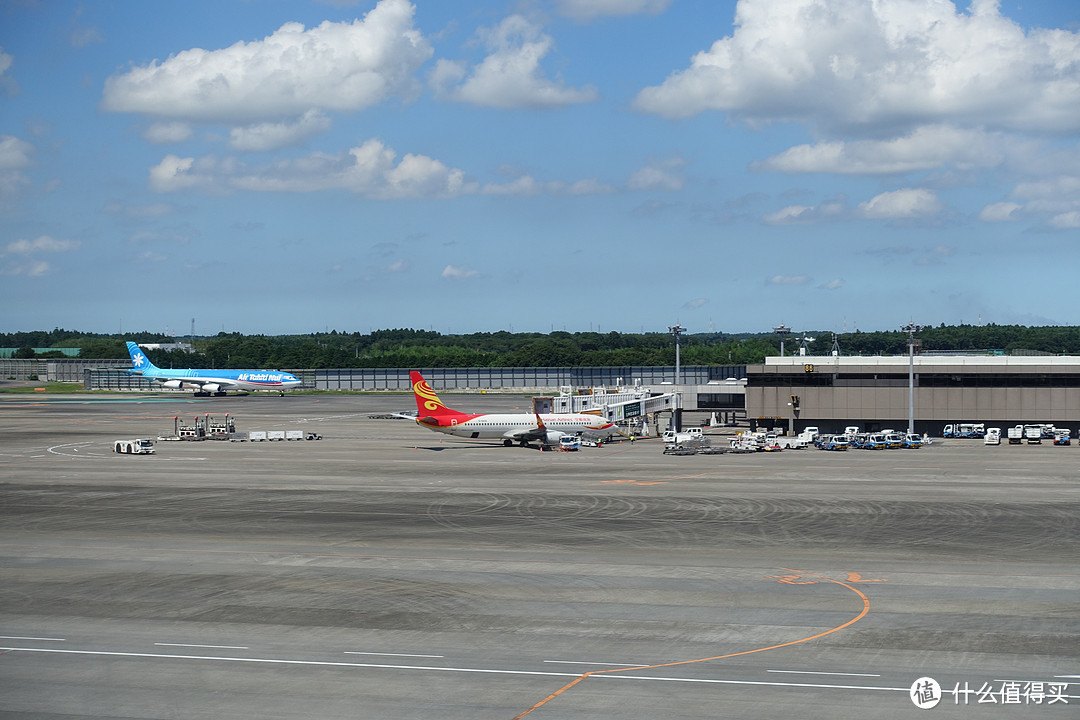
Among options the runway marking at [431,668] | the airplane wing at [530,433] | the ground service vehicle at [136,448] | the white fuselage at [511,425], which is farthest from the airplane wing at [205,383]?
the runway marking at [431,668]

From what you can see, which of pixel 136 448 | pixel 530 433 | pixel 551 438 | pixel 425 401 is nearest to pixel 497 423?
pixel 530 433

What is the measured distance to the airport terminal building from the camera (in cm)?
10088

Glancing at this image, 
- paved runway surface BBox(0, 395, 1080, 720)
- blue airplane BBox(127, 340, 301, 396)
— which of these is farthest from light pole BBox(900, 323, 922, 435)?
blue airplane BBox(127, 340, 301, 396)

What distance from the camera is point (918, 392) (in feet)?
339

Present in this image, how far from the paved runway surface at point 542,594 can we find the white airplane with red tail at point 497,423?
768 inches

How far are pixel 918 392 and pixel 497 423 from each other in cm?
4577

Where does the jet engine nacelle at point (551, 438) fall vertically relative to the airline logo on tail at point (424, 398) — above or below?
below

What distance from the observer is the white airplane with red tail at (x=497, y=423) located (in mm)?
90125

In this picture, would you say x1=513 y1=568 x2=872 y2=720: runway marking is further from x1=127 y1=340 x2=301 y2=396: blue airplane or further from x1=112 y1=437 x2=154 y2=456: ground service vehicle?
x1=127 y1=340 x2=301 y2=396: blue airplane

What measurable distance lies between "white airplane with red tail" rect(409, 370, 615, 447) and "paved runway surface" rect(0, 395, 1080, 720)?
19517 mm

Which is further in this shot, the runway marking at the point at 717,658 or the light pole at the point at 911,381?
the light pole at the point at 911,381
